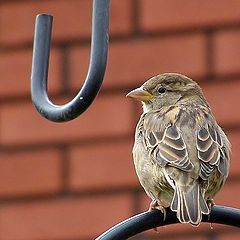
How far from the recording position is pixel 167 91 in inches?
156

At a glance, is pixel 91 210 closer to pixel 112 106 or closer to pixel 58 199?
pixel 58 199

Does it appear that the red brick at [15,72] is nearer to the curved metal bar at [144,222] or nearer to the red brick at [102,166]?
the red brick at [102,166]

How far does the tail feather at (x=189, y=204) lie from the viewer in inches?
118

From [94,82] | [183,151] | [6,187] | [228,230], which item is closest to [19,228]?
[6,187]

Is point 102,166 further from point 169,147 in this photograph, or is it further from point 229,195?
point 169,147

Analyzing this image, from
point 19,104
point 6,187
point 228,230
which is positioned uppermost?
point 19,104

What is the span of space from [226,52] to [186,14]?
212 mm

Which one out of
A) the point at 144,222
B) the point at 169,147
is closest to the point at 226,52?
the point at 169,147

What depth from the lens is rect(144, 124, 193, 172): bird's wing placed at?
3340 millimetres

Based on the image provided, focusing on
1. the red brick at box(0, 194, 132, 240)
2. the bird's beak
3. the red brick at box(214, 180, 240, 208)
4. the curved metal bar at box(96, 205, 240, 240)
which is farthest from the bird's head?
the curved metal bar at box(96, 205, 240, 240)

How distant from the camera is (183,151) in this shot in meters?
3.38

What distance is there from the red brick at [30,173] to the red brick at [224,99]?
2.02 ft

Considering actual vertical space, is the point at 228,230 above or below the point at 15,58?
below

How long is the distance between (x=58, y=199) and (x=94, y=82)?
1.85 metres
